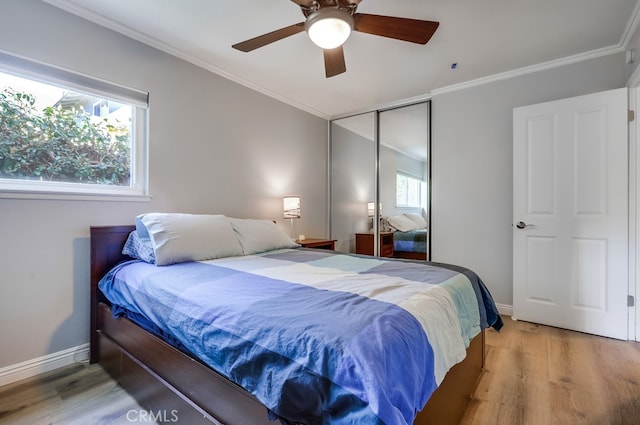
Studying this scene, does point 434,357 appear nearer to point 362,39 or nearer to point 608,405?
point 608,405

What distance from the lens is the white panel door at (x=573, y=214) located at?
2.36m

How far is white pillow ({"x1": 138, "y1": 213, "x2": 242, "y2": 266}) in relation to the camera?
6.15ft

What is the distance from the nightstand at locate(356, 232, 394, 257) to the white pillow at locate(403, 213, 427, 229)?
33cm

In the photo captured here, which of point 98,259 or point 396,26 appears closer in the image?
point 396,26

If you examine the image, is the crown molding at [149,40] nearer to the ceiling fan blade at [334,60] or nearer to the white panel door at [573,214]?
the ceiling fan blade at [334,60]

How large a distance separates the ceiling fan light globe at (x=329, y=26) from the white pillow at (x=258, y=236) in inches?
58.7

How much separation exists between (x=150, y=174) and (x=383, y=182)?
2.60 m

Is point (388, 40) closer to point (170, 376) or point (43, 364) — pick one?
point (170, 376)

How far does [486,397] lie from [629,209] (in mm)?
1952

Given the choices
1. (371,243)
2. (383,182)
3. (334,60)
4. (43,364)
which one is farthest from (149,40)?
(371,243)

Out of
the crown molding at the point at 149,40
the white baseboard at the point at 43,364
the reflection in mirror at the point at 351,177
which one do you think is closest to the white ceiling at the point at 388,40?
the crown molding at the point at 149,40

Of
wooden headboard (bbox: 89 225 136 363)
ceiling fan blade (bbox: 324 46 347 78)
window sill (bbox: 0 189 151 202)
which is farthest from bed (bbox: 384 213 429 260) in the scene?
wooden headboard (bbox: 89 225 136 363)

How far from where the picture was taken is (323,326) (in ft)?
3.01

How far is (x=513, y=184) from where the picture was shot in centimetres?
282
